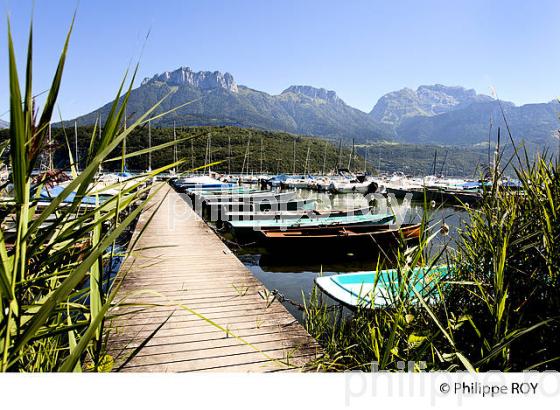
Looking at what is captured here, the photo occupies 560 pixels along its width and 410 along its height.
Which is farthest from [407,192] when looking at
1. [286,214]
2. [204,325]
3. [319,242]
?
[204,325]

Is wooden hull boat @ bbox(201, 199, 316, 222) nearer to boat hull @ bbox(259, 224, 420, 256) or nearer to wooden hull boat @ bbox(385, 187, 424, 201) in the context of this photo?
boat hull @ bbox(259, 224, 420, 256)

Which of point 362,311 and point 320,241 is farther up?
point 362,311

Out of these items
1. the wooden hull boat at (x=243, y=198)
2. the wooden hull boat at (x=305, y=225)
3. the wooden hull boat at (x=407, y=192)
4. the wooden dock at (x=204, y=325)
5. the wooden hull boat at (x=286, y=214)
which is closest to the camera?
the wooden dock at (x=204, y=325)

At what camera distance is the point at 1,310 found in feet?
2.42

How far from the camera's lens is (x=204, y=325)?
10.2 feet

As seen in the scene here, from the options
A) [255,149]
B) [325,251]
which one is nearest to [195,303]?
[325,251]

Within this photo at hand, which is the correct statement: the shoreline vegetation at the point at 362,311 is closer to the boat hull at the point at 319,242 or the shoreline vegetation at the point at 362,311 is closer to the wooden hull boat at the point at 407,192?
the boat hull at the point at 319,242

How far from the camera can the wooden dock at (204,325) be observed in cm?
243

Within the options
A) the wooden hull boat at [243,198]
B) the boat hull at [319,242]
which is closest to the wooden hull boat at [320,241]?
the boat hull at [319,242]

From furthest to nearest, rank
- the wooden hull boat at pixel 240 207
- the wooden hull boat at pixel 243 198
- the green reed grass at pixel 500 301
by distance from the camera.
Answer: the wooden hull boat at pixel 243 198 → the wooden hull boat at pixel 240 207 → the green reed grass at pixel 500 301

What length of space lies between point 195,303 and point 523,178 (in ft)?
10.1

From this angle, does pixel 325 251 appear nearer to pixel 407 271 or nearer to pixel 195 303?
pixel 195 303

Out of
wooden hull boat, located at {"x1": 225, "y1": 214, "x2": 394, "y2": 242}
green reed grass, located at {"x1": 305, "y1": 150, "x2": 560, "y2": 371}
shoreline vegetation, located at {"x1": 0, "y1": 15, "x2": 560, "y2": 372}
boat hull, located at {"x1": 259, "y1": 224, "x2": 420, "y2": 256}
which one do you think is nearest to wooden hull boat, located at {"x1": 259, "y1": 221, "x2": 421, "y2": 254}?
boat hull, located at {"x1": 259, "y1": 224, "x2": 420, "y2": 256}

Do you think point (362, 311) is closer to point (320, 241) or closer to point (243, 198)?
point (320, 241)
